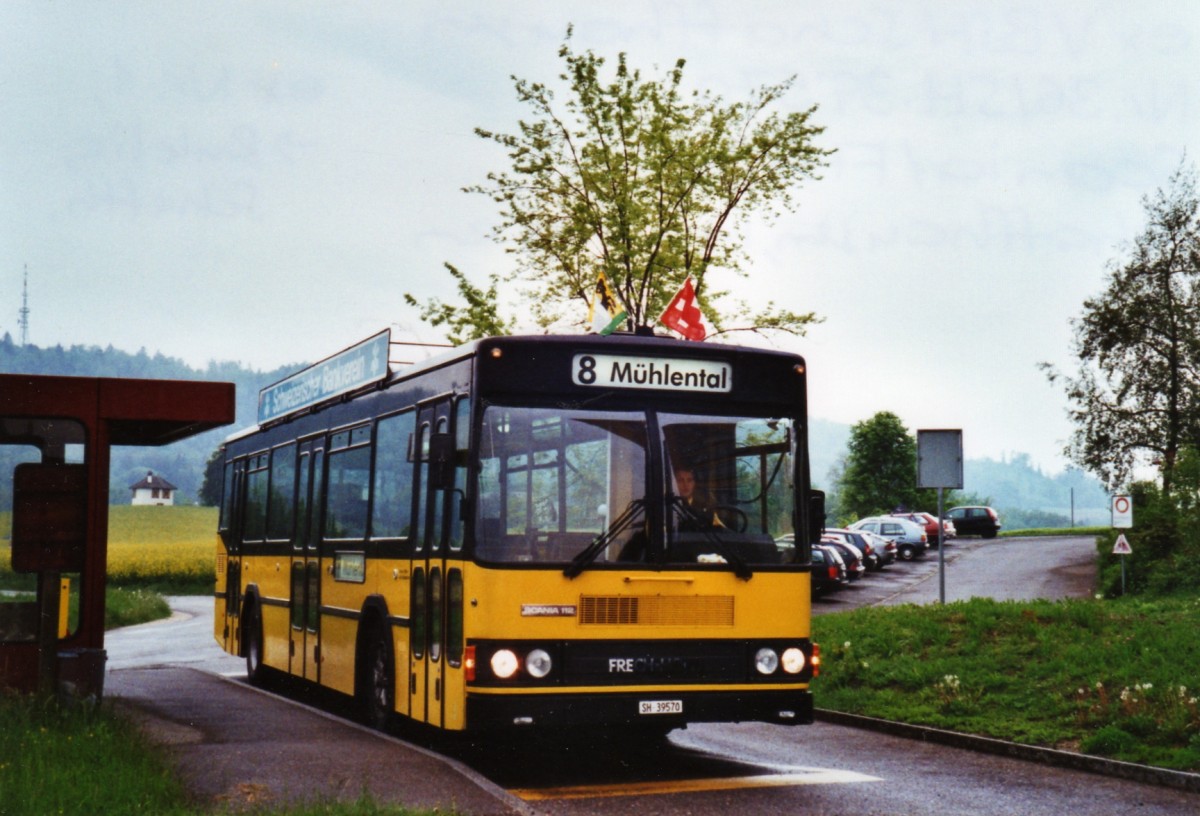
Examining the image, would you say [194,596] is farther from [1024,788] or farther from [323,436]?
[1024,788]

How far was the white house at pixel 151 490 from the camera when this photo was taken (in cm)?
17238

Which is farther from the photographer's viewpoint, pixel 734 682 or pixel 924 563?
pixel 924 563

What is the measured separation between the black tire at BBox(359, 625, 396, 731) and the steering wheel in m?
3.17

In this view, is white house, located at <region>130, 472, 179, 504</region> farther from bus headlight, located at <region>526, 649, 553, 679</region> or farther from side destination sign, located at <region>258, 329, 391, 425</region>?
bus headlight, located at <region>526, 649, 553, 679</region>

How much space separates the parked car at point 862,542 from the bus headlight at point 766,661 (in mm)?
36858

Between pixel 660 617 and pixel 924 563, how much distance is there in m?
45.0

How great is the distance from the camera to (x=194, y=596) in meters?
57.7

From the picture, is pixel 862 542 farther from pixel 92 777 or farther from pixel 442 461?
pixel 92 777

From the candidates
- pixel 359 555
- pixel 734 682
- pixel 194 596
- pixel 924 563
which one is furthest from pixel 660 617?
pixel 194 596

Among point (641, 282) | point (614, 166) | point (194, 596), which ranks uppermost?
point (614, 166)

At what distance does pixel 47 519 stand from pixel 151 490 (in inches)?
6567

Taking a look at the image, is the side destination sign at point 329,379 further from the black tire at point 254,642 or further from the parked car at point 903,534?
the parked car at point 903,534

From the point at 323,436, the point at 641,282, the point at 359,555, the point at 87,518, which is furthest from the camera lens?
the point at 641,282

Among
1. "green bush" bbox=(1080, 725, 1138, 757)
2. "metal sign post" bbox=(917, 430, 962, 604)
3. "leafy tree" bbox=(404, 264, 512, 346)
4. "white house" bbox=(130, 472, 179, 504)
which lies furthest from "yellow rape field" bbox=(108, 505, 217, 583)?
"white house" bbox=(130, 472, 179, 504)
